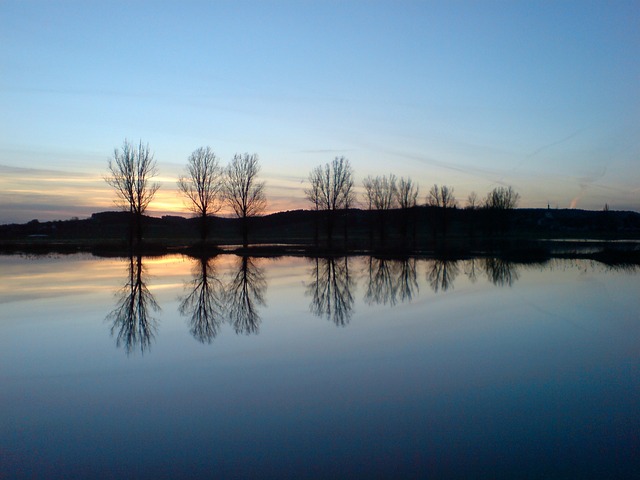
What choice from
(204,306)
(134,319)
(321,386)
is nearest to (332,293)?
(204,306)

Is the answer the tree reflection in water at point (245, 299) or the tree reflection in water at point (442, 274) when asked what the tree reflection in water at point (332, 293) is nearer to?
the tree reflection in water at point (245, 299)

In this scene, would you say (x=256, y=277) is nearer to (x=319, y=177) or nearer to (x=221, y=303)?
(x=221, y=303)

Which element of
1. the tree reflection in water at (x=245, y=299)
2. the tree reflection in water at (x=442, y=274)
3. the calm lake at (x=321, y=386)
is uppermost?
the tree reflection in water at (x=442, y=274)

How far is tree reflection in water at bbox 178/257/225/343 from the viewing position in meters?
12.6

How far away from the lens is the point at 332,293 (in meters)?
18.7

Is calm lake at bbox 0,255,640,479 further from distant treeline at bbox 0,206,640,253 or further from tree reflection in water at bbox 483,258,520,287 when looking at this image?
distant treeline at bbox 0,206,640,253

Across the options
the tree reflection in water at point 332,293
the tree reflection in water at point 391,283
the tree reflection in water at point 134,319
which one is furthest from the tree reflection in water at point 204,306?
the tree reflection in water at point 391,283

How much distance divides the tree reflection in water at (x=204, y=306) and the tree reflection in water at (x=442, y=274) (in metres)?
7.88

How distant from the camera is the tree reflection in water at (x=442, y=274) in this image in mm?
20188

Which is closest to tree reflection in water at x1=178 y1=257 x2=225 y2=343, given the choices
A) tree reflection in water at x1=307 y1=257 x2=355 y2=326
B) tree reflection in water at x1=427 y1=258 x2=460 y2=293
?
tree reflection in water at x1=307 y1=257 x2=355 y2=326

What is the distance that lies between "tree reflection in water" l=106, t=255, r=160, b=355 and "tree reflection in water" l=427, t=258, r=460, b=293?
9.93 metres

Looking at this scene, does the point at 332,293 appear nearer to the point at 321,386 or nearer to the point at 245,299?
the point at 245,299

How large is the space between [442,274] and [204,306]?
41.2 ft

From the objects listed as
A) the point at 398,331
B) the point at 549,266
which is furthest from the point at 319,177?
the point at 398,331
